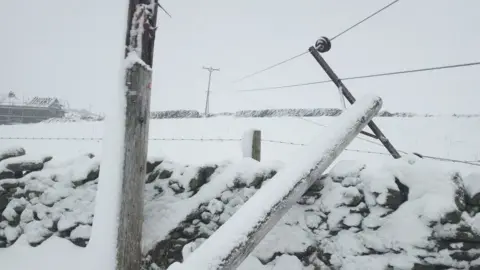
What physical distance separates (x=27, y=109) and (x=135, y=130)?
54.7 meters

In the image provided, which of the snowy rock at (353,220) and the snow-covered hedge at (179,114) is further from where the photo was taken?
the snow-covered hedge at (179,114)

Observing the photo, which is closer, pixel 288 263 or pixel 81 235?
pixel 288 263

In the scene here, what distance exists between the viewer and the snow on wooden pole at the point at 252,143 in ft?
12.0

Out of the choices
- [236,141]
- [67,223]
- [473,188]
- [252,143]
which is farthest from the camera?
[236,141]

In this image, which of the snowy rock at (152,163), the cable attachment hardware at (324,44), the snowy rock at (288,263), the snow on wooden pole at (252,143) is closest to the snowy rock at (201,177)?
the snow on wooden pole at (252,143)

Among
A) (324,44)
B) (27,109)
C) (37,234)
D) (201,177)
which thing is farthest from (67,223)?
(27,109)

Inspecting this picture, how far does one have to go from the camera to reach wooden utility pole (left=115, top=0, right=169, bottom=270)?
8.70ft

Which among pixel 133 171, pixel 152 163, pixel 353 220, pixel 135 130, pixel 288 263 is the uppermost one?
pixel 135 130

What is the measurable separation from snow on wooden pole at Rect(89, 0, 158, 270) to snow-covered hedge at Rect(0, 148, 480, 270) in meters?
0.39

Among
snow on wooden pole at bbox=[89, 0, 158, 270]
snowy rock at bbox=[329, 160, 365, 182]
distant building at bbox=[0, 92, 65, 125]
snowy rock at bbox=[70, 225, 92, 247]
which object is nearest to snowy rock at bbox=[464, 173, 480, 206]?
snowy rock at bbox=[329, 160, 365, 182]

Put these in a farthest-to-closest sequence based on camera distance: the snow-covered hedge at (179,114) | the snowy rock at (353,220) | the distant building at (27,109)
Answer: the distant building at (27,109)
the snow-covered hedge at (179,114)
the snowy rock at (353,220)

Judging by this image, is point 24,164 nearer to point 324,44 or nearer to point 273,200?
point 273,200

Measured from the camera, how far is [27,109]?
152 ft

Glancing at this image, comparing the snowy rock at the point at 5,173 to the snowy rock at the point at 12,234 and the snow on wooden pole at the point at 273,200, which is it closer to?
the snowy rock at the point at 12,234
